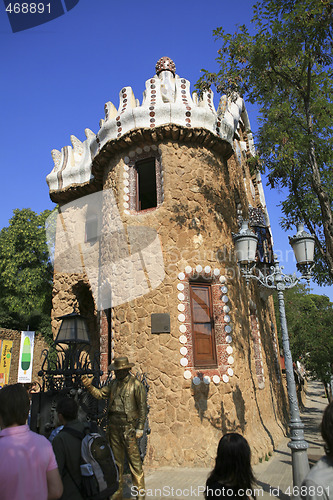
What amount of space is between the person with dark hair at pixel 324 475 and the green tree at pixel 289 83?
5022 mm

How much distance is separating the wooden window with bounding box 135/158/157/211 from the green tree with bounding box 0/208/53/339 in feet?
33.3

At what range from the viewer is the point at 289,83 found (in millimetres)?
6965

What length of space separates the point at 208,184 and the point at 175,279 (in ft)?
7.66

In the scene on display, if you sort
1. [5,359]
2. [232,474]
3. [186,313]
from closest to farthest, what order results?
[232,474]
[186,313]
[5,359]

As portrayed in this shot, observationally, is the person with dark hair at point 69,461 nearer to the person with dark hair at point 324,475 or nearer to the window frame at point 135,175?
the person with dark hair at point 324,475

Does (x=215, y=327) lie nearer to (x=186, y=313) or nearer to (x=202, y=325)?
(x=202, y=325)

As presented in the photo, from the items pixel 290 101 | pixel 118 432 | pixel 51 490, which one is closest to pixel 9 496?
pixel 51 490

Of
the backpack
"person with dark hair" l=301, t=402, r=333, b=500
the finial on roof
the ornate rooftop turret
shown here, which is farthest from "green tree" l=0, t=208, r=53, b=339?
"person with dark hair" l=301, t=402, r=333, b=500

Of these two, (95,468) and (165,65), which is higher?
(165,65)

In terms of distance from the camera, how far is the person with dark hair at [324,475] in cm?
161

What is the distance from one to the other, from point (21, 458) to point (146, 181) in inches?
352

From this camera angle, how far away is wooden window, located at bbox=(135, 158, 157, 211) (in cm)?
859

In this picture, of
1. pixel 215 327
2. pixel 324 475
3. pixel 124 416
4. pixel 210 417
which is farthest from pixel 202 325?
pixel 324 475

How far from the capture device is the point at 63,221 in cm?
1154
